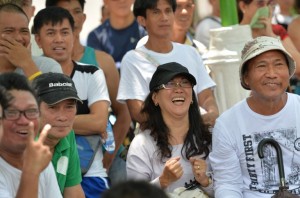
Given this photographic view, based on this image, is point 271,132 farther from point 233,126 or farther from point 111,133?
point 111,133

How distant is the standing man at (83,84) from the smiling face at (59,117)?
2.11 feet

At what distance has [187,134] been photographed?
683 centimetres

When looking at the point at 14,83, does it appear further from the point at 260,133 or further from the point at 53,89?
the point at 260,133

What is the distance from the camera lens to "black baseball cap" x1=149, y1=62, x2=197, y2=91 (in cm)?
685

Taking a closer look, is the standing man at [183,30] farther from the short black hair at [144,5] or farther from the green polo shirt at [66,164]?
the green polo shirt at [66,164]

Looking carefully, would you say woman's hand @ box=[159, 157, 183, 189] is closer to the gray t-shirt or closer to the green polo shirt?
the green polo shirt

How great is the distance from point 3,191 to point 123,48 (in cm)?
400

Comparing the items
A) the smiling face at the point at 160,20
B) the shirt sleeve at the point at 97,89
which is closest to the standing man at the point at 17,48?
the shirt sleeve at the point at 97,89

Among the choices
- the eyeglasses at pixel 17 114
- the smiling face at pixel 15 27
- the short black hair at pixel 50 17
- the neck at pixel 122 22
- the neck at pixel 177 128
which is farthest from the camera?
the neck at pixel 122 22

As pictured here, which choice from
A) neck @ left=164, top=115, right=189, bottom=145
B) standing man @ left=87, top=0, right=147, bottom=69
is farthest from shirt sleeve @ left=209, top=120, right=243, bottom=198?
standing man @ left=87, top=0, right=147, bottom=69

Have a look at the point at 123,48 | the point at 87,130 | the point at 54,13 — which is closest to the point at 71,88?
the point at 87,130

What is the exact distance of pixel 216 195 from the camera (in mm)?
6441

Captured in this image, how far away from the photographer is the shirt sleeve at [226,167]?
6422 millimetres

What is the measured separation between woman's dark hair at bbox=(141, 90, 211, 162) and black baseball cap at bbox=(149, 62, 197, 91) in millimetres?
88
